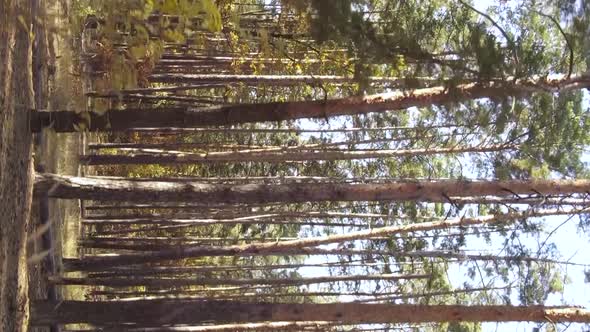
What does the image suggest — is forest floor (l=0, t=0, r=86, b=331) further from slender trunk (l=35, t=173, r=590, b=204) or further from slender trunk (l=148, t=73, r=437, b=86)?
slender trunk (l=148, t=73, r=437, b=86)

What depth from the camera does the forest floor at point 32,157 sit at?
7.04 metres

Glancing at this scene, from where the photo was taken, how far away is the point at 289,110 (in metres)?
6.79

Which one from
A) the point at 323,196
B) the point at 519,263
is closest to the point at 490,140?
the point at 519,263

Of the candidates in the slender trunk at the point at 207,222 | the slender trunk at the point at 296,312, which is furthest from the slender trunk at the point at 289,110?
the slender trunk at the point at 207,222

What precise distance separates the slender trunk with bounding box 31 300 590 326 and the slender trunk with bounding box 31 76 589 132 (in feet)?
7.28

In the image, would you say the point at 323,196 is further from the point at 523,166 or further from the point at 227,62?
the point at 227,62

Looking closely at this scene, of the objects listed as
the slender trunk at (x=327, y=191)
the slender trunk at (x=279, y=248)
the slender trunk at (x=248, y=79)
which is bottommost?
the slender trunk at (x=279, y=248)

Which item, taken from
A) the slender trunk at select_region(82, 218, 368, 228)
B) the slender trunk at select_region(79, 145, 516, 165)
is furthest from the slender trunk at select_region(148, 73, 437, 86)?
the slender trunk at select_region(82, 218, 368, 228)

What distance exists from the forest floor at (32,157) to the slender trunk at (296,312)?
3.81 feet

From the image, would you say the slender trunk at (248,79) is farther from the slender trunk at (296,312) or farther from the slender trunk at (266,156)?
the slender trunk at (296,312)

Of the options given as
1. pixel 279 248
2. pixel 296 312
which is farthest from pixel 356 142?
pixel 296 312

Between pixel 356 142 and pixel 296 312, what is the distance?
4872 millimetres

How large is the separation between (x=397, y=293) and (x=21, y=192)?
7318 mm

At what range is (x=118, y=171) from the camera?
16719 millimetres
